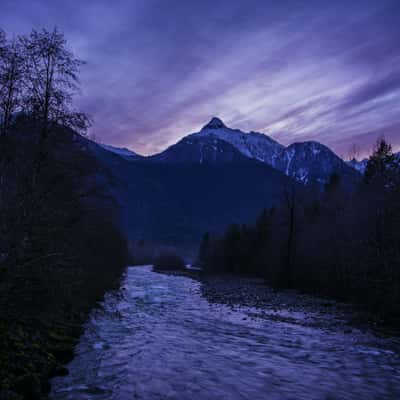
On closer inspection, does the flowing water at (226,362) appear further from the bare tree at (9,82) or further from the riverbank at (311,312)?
the bare tree at (9,82)

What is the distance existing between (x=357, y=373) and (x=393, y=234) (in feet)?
36.8

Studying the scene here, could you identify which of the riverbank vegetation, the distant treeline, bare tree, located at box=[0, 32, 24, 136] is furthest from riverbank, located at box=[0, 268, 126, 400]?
the distant treeline

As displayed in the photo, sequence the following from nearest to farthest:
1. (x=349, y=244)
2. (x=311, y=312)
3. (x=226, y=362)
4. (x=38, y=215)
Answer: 1. (x=38, y=215)
2. (x=226, y=362)
3. (x=311, y=312)
4. (x=349, y=244)

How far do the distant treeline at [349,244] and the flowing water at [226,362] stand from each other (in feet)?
15.1

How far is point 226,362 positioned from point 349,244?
19.3 meters

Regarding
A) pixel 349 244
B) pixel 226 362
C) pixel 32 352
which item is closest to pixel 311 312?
pixel 349 244

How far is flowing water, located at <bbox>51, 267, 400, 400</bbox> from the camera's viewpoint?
10227mm

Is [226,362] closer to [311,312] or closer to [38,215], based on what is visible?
[38,215]

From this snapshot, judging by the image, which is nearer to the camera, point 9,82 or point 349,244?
point 9,82

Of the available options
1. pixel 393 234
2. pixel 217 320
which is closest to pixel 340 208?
pixel 393 234

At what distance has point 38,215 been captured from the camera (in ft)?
29.5

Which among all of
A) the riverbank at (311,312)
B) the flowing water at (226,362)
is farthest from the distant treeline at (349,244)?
the flowing water at (226,362)

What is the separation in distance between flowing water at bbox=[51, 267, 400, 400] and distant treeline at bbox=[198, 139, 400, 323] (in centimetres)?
459

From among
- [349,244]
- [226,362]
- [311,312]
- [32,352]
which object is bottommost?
[311,312]
